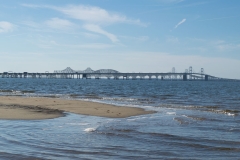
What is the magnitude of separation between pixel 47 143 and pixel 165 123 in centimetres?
779

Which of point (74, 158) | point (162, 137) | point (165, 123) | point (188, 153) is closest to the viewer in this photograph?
point (74, 158)

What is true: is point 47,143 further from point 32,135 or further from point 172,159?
point 172,159

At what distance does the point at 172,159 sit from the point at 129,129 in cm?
547

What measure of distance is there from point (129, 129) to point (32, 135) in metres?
4.44

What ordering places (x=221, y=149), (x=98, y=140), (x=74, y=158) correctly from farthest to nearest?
(x=98, y=140) < (x=221, y=149) < (x=74, y=158)

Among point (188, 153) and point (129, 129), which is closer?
point (188, 153)

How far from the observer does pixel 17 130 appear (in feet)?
46.0

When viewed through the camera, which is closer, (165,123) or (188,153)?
(188,153)

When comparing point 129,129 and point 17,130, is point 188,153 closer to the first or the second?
point 129,129

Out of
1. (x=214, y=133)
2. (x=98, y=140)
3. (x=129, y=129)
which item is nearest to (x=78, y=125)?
(x=129, y=129)

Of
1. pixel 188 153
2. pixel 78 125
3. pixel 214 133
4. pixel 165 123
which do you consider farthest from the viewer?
pixel 165 123

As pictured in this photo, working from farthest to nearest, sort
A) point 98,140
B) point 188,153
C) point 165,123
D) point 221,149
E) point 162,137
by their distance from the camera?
point 165,123
point 162,137
point 98,140
point 221,149
point 188,153

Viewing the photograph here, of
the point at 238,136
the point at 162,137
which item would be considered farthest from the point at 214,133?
the point at 162,137

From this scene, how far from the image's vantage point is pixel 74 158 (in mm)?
9703
